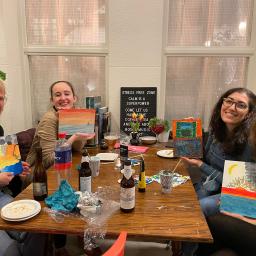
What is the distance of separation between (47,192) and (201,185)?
1.11m

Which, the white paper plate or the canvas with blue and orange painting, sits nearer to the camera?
the white paper plate

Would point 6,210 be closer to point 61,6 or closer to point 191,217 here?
point 191,217

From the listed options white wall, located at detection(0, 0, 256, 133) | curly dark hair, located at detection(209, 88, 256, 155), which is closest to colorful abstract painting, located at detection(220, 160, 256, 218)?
curly dark hair, located at detection(209, 88, 256, 155)

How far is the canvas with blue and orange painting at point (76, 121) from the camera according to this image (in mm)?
1950

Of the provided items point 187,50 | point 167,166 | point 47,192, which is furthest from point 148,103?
point 47,192

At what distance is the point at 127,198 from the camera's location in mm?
1140

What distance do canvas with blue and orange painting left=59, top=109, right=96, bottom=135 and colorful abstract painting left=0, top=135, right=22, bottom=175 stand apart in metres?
0.45

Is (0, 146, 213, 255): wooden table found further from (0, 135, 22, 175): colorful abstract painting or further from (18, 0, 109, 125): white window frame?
(18, 0, 109, 125): white window frame

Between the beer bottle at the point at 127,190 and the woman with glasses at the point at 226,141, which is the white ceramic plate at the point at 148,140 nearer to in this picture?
the woman with glasses at the point at 226,141

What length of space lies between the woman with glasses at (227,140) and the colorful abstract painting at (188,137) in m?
0.06

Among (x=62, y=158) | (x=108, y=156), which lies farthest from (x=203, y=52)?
(x=62, y=158)

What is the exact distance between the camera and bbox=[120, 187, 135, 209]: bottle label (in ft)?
3.71

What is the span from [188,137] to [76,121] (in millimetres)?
825

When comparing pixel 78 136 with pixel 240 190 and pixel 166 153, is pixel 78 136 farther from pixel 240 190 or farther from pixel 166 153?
pixel 240 190
